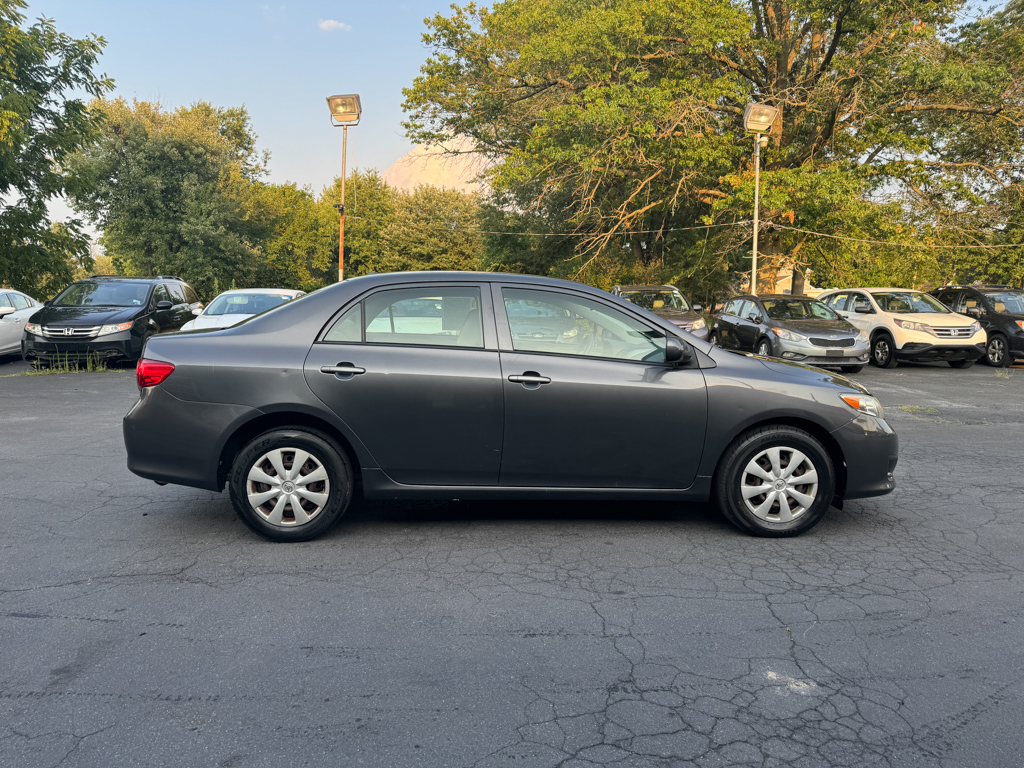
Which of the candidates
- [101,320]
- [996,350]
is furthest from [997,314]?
[101,320]

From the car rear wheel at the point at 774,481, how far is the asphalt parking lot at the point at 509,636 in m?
0.15

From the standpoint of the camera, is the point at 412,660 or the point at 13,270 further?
the point at 13,270

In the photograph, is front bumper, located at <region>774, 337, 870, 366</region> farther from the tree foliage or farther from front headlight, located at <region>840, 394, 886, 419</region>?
front headlight, located at <region>840, 394, 886, 419</region>

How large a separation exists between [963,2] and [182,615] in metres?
28.3

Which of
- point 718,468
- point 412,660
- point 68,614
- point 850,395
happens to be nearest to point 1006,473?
point 850,395

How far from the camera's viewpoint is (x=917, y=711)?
2.92m

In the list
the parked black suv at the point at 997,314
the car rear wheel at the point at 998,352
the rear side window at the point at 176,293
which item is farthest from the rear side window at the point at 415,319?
the car rear wheel at the point at 998,352

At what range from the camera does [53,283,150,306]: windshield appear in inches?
611

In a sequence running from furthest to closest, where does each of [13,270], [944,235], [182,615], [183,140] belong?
[183,140], [944,235], [13,270], [182,615]

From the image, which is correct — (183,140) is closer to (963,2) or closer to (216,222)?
(216,222)

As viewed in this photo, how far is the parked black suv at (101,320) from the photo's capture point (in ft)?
47.3

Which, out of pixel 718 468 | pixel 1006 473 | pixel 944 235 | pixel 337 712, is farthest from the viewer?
pixel 944 235

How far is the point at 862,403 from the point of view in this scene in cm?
505

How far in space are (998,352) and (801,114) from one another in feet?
36.9
